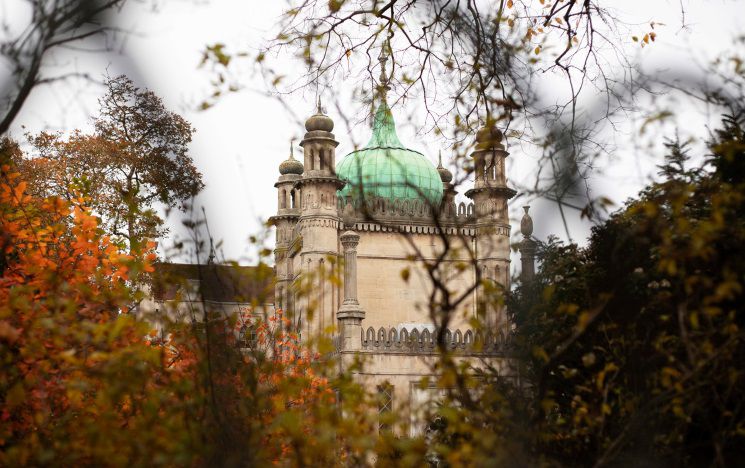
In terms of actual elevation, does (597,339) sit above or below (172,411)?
above

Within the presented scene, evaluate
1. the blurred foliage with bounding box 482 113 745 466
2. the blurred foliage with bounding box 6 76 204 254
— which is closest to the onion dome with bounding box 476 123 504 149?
the blurred foliage with bounding box 482 113 745 466

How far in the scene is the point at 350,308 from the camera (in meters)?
33.7

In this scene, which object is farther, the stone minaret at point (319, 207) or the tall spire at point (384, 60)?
the stone minaret at point (319, 207)

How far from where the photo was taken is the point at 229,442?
6.66 m

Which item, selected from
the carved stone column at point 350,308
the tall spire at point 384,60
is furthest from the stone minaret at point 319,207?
→ the tall spire at point 384,60

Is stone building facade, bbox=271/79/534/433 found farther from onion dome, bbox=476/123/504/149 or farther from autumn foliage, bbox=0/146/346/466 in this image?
autumn foliage, bbox=0/146/346/466

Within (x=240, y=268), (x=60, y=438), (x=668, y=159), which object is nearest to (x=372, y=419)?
(x=240, y=268)

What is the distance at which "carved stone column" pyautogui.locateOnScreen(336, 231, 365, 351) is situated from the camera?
33.1 meters

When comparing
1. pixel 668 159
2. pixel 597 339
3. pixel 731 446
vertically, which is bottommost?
pixel 731 446

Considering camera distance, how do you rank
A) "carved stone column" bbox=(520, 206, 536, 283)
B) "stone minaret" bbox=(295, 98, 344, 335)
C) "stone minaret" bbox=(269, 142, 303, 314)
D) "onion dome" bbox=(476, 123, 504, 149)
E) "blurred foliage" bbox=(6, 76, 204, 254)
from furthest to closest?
"stone minaret" bbox=(269, 142, 303, 314) → "stone minaret" bbox=(295, 98, 344, 335) → "blurred foliage" bbox=(6, 76, 204, 254) → "carved stone column" bbox=(520, 206, 536, 283) → "onion dome" bbox=(476, 123, 504, 149)

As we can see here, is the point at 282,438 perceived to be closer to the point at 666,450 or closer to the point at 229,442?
the point at 229,442

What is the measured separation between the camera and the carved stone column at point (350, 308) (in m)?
33.1

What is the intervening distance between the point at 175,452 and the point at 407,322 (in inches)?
1304

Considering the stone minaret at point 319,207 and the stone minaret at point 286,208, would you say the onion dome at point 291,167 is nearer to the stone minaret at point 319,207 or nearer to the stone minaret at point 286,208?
the stone minaret at point 286,208
